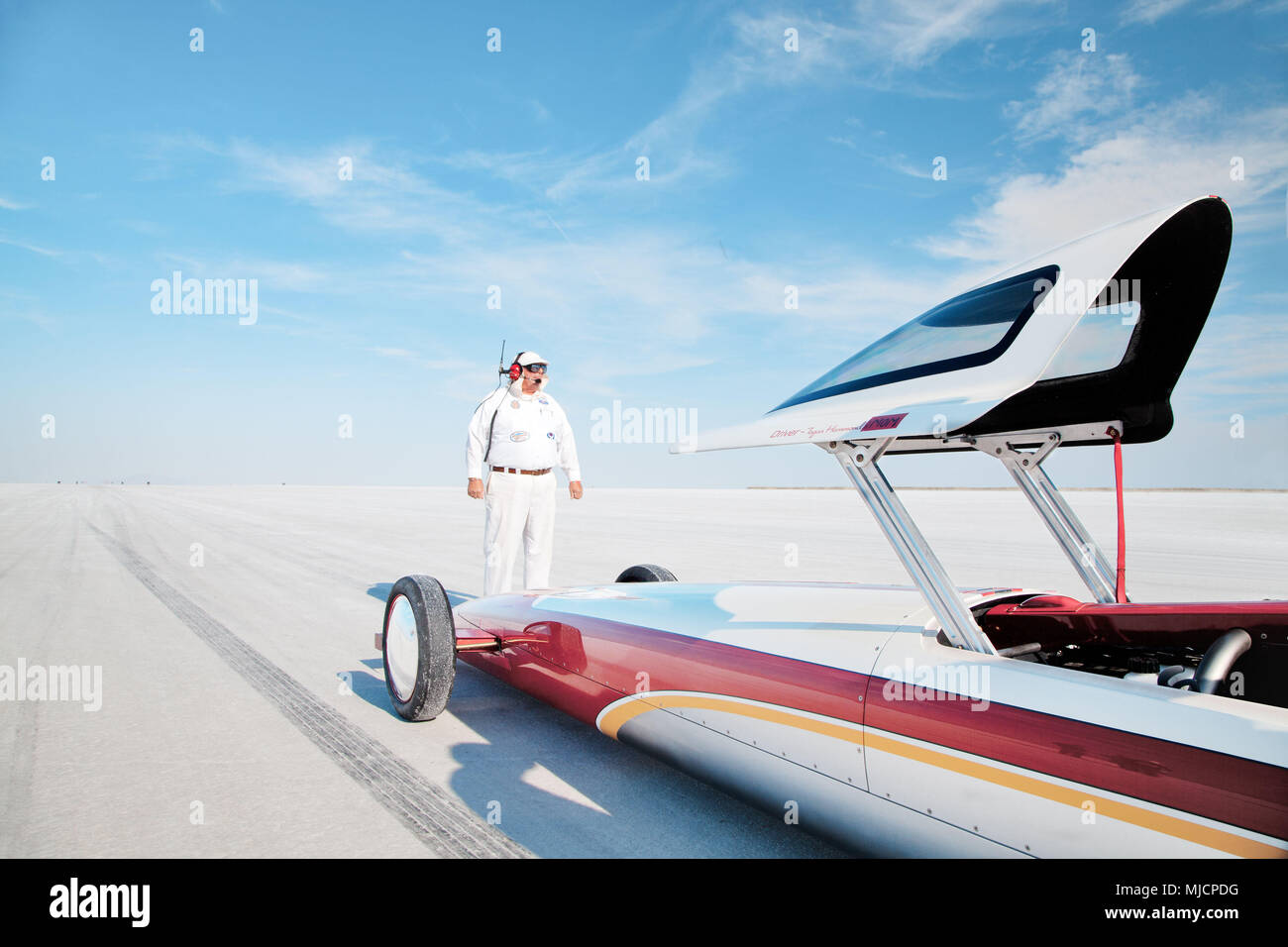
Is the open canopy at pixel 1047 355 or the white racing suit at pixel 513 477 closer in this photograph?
the open canopy at pixel 1047 355

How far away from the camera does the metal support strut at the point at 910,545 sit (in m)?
2.30

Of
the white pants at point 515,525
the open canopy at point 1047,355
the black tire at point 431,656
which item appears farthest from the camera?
the white pants at point 515,525

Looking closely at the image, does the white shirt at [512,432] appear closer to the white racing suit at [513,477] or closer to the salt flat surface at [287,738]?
the white racing suit at [513,477]

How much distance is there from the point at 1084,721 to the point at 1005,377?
89 centimetres

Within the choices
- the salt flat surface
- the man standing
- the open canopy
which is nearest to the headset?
the man standing

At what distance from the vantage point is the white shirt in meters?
6.15

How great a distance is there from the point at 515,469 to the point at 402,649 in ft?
7.72

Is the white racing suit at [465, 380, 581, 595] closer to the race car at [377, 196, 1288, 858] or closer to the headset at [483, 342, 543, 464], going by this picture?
the headset at [483, 342, 543, 464]

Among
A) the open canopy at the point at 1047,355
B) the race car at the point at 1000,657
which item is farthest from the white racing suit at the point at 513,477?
the open canopy at the point at 1047,355

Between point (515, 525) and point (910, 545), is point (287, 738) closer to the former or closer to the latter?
point (515, 525)

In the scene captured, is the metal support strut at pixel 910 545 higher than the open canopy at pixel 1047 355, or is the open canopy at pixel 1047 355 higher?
the open canopy at pixel 1047 355

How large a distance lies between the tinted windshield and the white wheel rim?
250 centimetres

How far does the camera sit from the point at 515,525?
20.2 ft

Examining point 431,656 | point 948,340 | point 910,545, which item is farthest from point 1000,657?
point 431,656
